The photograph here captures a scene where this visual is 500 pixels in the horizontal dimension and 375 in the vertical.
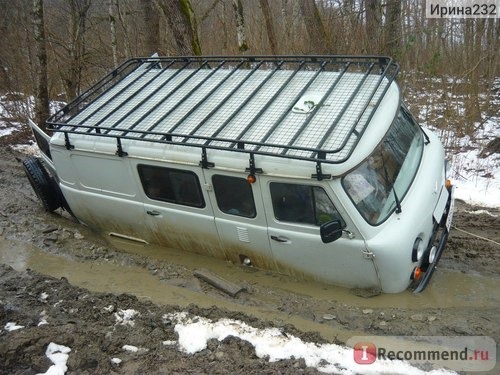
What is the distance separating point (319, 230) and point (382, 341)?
3.80ft

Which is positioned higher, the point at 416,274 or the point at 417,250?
the point at 417,250

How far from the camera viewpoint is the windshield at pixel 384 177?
15.1 ft

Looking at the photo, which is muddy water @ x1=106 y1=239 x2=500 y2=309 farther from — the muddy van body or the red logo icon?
the red logo icon

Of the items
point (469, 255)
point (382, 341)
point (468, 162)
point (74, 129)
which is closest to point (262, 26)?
point (468, 162)

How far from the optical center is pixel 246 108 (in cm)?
552

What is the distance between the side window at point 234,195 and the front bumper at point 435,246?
1.82m

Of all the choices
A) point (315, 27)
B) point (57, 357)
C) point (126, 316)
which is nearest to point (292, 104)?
point (126, 316)

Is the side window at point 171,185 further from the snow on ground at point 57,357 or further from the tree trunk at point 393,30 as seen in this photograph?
the tree trunk at point 393,30

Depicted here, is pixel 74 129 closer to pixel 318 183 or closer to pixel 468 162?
pixel 318 183

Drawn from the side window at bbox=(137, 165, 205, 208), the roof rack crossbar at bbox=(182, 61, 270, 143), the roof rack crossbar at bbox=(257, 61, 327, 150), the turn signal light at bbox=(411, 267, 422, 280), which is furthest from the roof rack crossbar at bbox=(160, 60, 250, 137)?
the turn signal light at bbox=(411, 267, 422, 280)

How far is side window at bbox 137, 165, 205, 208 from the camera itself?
537 centimetres

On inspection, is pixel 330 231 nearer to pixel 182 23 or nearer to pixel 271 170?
pixel 271 170

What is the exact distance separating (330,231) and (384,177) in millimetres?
891

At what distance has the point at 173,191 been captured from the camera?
18.3 ft
